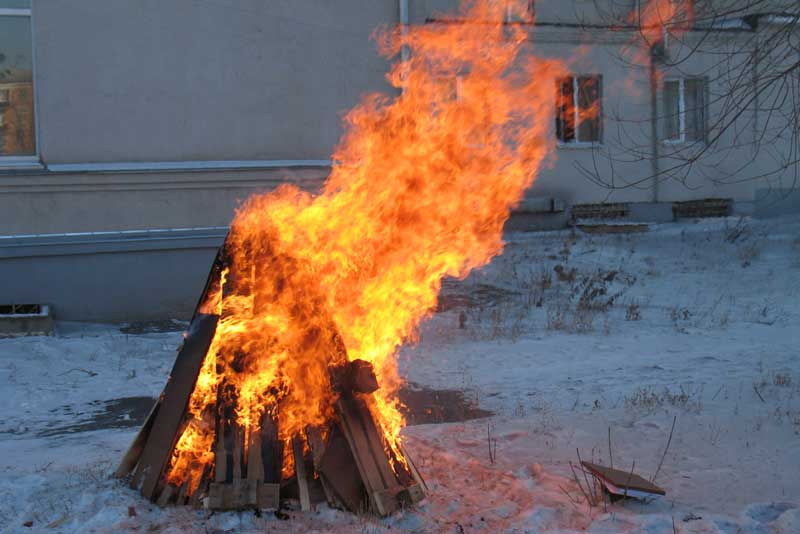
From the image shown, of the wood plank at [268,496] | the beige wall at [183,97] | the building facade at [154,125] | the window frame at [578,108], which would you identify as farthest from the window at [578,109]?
the wood plank at [268,496]

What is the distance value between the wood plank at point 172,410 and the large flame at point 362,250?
11 cm

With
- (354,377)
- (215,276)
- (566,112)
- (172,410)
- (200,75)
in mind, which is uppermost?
(566,112)

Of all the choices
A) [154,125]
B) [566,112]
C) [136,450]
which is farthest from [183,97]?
[566,112]

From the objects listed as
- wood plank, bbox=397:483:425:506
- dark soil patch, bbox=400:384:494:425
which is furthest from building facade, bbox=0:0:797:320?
wood plank, bbox=397:483:425:506

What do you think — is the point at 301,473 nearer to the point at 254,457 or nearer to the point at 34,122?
the point at 254,457

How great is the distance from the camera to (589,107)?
60.2ft

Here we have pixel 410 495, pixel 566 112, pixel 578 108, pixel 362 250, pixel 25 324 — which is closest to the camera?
pixel 410 495

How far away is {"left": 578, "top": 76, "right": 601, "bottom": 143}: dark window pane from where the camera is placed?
18.3 m

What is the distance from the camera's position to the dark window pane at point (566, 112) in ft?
60.5

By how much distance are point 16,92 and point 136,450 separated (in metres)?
7.48

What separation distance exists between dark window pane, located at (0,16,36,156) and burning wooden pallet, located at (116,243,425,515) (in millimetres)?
7074

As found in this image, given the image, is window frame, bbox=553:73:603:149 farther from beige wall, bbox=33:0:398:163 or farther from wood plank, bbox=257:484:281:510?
wood plank, bbox=257:484:281:510

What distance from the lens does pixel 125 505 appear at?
426 centimetres

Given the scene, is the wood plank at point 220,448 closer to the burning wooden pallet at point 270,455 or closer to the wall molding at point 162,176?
the burning wooden pallet at point 270,455
